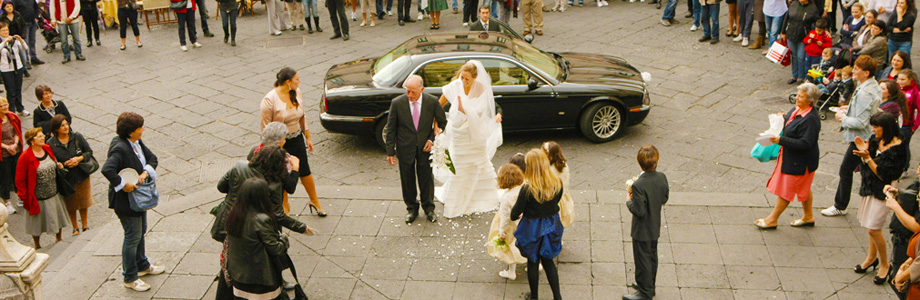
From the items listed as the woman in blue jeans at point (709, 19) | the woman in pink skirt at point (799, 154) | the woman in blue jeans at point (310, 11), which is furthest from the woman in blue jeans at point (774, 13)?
the woman in blue jeans at point (310, 11)

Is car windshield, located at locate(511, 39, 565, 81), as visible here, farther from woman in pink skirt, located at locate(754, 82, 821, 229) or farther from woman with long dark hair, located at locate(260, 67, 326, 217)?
woman in pink skirt, located at locate(754, 82, 821, 229)

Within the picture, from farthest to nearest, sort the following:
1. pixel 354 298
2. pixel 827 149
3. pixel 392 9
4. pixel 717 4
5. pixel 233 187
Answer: pixel 392 9
pixel 717 4
pixel 827 149
pixel 354 298
pixel 233 187

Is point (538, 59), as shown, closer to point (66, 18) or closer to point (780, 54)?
point (780, 54)

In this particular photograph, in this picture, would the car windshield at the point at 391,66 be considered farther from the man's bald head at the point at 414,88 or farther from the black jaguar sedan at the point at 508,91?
the man's bald head at the point at 414,88

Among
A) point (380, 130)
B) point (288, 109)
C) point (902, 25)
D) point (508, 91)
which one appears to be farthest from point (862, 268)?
point (902, 25)

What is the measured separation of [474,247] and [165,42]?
11.4 metres

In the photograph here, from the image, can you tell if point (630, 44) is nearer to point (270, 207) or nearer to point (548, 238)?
point (548, 238)

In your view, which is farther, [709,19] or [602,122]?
[709,19]

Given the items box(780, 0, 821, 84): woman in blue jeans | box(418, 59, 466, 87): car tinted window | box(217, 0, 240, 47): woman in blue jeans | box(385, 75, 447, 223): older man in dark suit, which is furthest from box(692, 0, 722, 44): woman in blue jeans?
box(217, 0, 240, 47): woman in blue jeans

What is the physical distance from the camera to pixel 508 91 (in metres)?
9.16

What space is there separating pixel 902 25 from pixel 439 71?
23.5 ft

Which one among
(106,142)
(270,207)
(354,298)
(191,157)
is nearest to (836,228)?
(354,298)

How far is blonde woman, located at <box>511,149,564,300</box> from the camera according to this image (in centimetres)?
523

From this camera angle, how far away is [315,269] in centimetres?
643
